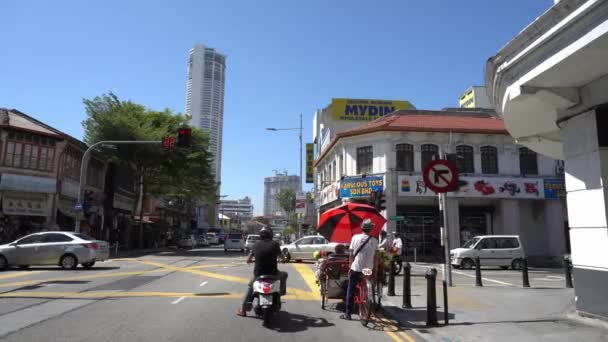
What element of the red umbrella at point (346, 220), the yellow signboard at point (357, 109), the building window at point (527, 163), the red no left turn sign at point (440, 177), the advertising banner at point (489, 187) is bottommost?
the red umbrella at point (346, 220)

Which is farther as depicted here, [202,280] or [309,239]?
[309,239]

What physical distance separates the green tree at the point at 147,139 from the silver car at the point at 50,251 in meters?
16.2

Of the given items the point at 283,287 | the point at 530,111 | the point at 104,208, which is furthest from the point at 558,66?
the point at 104,208

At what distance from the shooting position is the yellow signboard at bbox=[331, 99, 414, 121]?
46750mm

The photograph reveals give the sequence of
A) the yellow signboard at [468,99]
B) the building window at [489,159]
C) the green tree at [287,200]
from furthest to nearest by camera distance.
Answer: the green tree at [287,200] < the yellow signboard at [468,99] < the building window at [489,159]

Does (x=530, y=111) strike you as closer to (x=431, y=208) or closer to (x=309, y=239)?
(x=309, y=239)

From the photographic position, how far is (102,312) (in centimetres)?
882

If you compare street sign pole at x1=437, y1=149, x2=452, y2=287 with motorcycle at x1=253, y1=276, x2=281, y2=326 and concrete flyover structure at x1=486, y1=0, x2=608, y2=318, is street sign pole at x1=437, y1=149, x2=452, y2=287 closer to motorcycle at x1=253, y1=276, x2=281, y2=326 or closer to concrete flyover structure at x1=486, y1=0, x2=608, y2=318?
concrete flyover structure at x1=486, y1=0, x2=608, y2=318

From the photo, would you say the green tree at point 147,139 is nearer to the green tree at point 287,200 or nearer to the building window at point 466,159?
the building window at point 466,159

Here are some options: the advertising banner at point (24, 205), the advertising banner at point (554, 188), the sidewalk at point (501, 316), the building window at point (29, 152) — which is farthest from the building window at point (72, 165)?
the advertising banner at point (554, 188)

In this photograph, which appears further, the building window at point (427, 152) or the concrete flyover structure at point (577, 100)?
the building window at point (427, 152)

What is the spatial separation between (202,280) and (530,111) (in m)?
10.7

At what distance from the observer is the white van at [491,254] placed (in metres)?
22.9

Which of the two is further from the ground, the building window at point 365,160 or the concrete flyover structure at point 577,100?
the building window at point 365,160
